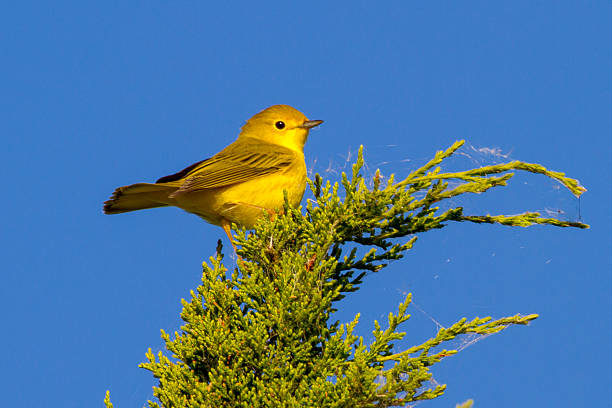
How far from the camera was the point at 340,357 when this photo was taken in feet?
12.5

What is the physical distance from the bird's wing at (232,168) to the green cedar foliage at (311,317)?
40.1 inches

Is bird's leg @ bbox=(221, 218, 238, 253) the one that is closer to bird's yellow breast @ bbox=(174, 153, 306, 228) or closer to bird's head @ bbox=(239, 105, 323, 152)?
bird's yellow breast @ bbox=(174, 153, 306, 228)

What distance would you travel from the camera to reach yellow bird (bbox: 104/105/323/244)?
5.57 m

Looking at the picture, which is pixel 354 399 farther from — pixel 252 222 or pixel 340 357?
pixel 252 222

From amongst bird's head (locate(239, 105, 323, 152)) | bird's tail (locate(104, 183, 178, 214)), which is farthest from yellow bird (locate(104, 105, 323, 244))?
bird's head (locate(239, 105, 323, 152))

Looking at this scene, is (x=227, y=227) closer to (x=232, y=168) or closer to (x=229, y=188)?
(x=229, y=188)

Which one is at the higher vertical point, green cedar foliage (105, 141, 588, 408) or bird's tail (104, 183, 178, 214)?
bird's tail (104, 183, 178, 214)

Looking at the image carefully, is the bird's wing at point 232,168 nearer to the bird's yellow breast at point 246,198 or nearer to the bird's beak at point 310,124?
the bird's yellow breast at point 246,198

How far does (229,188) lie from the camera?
568 centimetres

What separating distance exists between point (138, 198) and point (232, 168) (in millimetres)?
868

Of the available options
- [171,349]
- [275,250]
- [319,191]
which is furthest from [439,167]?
[171,349]

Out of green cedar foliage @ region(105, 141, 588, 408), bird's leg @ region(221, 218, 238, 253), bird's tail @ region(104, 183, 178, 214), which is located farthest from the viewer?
bird's leg @ region(221, 218, 238, 253)

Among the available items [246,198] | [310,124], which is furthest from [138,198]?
[310,124]

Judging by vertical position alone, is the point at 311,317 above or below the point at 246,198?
below
